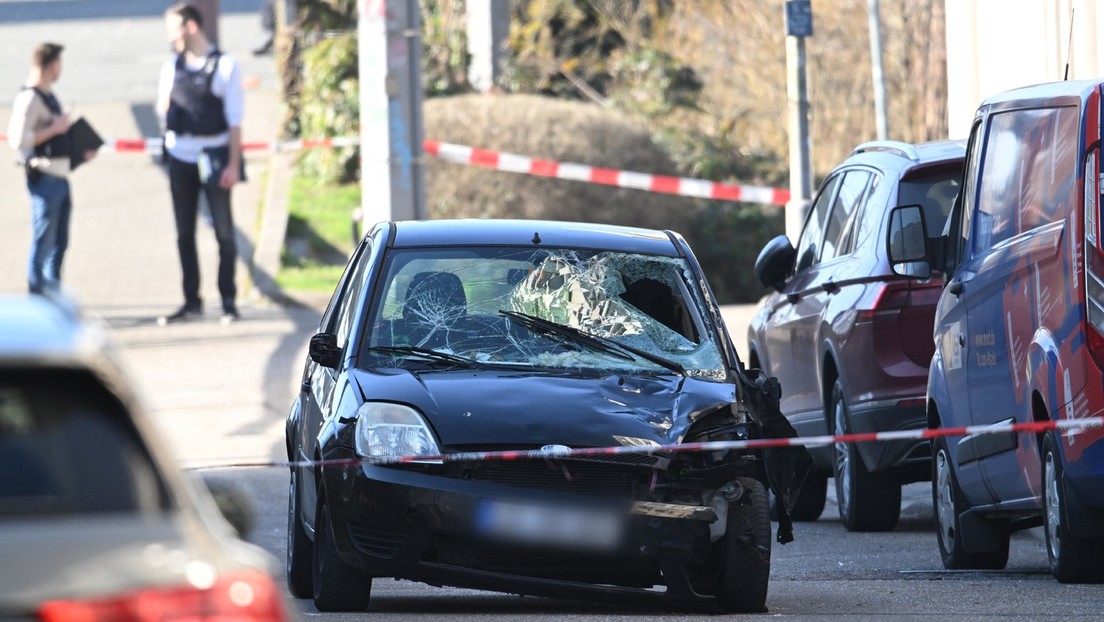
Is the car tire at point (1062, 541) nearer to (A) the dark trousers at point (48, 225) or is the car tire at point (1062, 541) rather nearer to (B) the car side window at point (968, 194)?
(B) the car side window at point (968, 194)

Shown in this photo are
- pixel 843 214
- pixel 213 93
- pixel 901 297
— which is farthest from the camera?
pixel 213 93

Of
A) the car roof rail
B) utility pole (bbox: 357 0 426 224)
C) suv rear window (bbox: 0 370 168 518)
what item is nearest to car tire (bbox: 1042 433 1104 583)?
the car roof rail

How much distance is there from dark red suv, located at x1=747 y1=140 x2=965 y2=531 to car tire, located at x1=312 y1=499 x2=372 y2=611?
10.1ft

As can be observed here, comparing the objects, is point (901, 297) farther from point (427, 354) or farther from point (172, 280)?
point (172, 280)

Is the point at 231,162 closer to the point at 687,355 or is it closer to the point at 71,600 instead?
the point at 687,355

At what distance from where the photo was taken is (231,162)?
16125 mm

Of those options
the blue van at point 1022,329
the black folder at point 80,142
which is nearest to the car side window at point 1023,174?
the blue van at point 1022,329

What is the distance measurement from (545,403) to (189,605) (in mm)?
4095

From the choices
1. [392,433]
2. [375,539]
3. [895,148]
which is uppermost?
[895,148]

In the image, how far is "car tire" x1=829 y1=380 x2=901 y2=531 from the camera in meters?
10.1

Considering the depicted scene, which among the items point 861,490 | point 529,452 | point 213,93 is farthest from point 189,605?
point 213,93

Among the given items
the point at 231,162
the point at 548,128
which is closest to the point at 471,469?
the point at 231,162

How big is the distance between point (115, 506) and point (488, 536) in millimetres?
3670

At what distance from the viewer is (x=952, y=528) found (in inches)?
344
